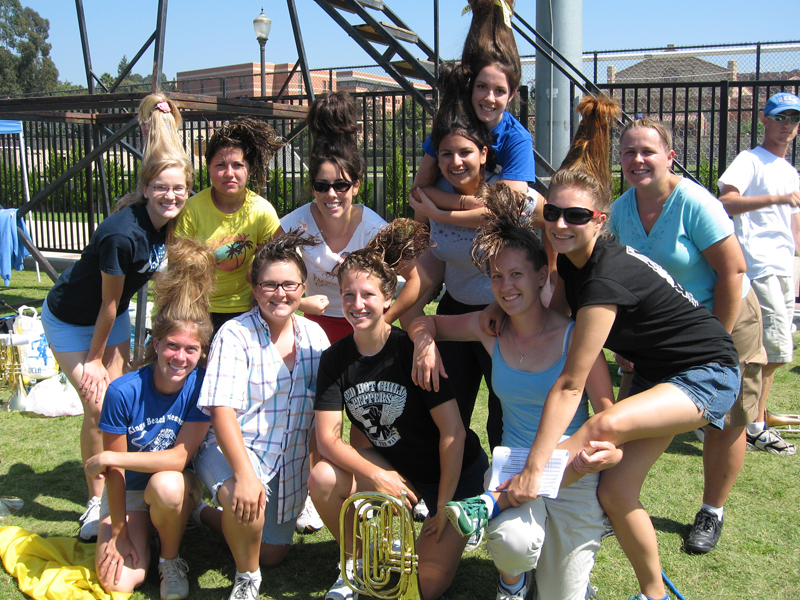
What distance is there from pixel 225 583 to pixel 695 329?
2.09 meters

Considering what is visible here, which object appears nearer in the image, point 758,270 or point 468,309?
point 468,309

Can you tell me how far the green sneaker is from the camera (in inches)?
80.8

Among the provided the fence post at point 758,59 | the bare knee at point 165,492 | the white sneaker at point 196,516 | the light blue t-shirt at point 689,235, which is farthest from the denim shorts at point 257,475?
the fence post at point 758,59

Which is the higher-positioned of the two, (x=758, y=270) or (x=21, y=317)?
(x=758, y=270)

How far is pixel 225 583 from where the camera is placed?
2686mm

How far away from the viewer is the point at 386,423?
261 centimetres

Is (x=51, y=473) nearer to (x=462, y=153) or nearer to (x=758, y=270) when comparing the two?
(x=462, y=153)

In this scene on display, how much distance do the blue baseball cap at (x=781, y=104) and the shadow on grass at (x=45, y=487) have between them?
4.40m

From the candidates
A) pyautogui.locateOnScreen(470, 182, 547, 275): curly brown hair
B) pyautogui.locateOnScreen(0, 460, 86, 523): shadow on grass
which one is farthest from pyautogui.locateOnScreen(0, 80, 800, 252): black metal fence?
pyautogui.locateOnScreen(0, 460, 86, 523): shadow on grass

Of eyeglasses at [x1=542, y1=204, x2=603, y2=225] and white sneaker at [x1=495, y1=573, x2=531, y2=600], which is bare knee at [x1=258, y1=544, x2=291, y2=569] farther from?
eyeglasses at [x1=542, y1=204, x2=603, y2=225]

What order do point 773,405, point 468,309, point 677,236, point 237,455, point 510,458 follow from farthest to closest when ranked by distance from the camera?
1. point 773,405
2. point 468,309
3. point 677,236
4. point 237,455
5. point 510,458

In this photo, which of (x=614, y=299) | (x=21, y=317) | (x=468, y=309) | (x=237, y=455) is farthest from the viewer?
(x=21, y=317)

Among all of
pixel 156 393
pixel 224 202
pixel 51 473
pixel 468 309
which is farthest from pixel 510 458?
pixel 51 473

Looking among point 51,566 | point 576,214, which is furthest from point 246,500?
→ point 576,214
